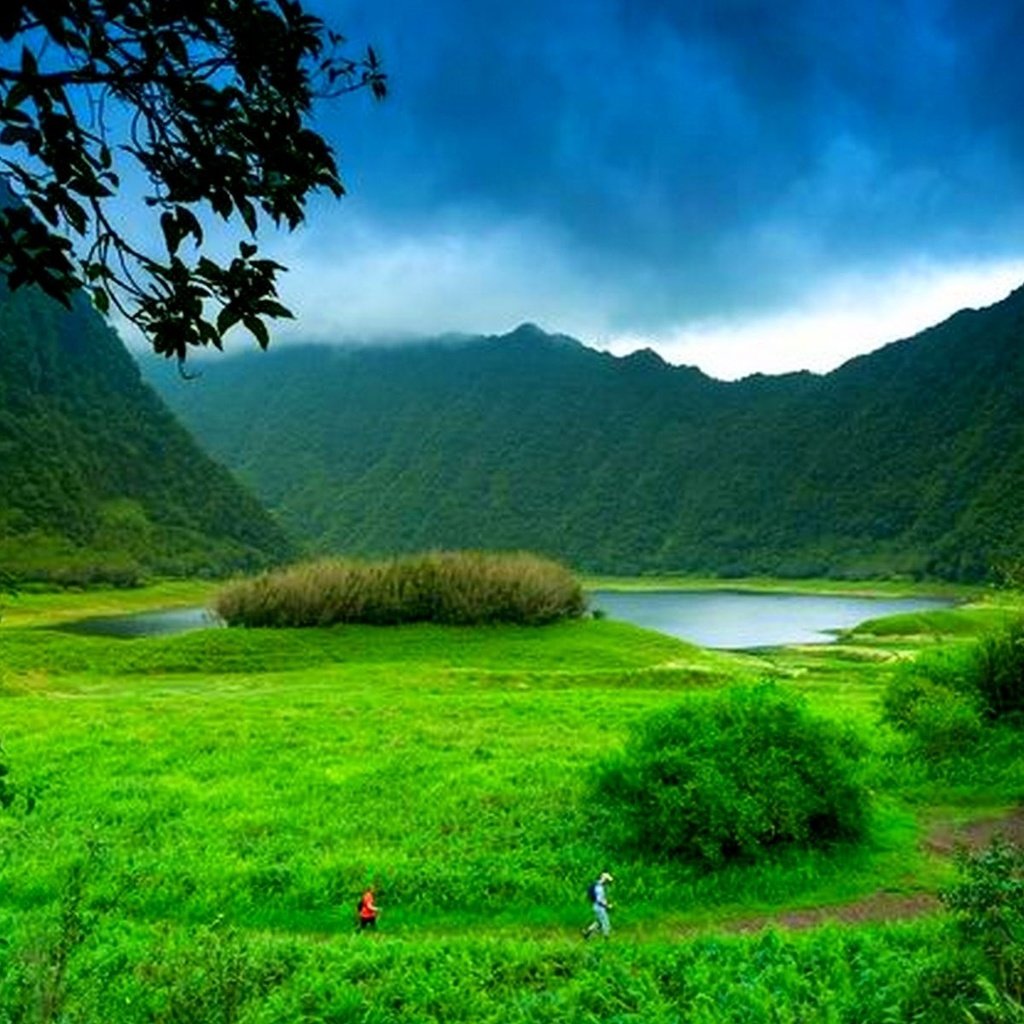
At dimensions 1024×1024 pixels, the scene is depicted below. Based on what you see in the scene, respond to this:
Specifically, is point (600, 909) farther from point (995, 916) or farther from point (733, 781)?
point (995, 916)

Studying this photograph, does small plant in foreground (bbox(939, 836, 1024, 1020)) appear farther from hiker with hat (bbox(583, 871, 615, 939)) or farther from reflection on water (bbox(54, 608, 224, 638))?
reflection on water (bbox(54, 608, 224, 638))

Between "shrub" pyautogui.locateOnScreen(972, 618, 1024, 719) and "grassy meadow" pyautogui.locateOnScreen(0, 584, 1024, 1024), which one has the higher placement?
"shrub" pyautogui.locateOnScreen(972, 618, 1024, 719)

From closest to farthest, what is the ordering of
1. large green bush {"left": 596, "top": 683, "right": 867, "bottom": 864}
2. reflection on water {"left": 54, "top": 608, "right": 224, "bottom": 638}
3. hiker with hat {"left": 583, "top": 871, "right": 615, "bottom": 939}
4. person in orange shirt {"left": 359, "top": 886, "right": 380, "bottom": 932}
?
hiker with hat {"left": 583, "top": 871, "right": 615, "bottom": 939}, person in orange shirt {"left": 359, "top": 886, "right": 380, "bottom": 932}, large green bush {"left": 596, "top": 683, "right": 867, "bottom": 864}, reflection on water {"left": 54, "top": 608, "right": 224, "bottom": 638}

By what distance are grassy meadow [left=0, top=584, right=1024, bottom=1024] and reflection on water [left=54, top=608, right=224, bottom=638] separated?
2391 inches

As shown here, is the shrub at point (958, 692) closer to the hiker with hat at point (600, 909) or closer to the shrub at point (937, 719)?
the shrub at point (937, 719)

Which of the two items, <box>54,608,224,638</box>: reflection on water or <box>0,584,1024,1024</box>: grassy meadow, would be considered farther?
<box>54,608,224,638</box>: reflection on water

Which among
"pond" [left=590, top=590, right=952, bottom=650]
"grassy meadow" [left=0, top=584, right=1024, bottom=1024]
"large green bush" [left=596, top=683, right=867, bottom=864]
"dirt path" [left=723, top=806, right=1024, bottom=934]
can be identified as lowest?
"pond" [left=590, top=590, right=952, bottom=650]

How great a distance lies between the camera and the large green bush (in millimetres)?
20984

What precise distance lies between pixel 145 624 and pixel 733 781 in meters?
109

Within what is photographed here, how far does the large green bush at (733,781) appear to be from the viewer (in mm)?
20984

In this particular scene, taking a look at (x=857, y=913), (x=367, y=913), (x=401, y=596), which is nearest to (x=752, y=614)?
(x=401, y=596)

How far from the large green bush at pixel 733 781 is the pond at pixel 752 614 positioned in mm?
70381

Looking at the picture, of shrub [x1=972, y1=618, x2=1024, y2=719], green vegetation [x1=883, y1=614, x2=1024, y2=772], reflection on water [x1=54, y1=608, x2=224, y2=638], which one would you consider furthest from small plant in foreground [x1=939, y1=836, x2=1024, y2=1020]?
reflection on water [x1=54, y1=608, x2=224, y2=638]

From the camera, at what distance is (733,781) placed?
21.6m
